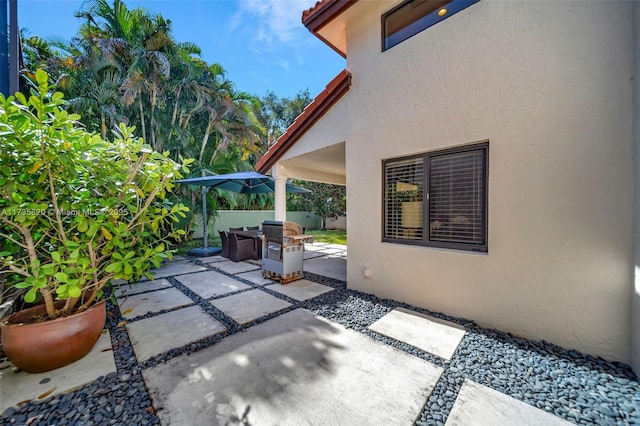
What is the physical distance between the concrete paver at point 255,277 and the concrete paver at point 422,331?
10.2 ft

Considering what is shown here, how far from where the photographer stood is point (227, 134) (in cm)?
1333

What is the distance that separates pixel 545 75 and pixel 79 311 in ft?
22.1

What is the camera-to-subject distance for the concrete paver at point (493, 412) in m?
2.06

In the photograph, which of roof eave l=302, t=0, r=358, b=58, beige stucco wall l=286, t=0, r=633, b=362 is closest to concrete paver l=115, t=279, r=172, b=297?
beige stucco wall l=286, t=0, r=633, b=362

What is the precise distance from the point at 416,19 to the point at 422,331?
17.7ft

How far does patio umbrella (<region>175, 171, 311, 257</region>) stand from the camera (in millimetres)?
8508

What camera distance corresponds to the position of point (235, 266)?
24.9 feet

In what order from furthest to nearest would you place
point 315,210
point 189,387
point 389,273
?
point 315,210 < point 389,273 < point 189,387

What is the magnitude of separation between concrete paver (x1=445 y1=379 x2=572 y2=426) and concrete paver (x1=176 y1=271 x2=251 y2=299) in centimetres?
447

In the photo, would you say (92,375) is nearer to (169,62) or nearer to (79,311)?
(79,311)

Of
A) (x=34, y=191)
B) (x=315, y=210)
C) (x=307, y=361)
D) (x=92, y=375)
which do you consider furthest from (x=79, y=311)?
(x=315, y=210)

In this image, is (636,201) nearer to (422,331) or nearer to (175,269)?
(422,331)

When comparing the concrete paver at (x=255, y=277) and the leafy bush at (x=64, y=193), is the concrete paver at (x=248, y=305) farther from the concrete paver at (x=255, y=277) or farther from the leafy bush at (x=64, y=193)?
the leafy bush at (x=64, y=193)

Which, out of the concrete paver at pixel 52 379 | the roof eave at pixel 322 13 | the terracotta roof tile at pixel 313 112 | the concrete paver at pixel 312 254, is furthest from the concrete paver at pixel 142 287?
the roof eave at pixel 322 13
